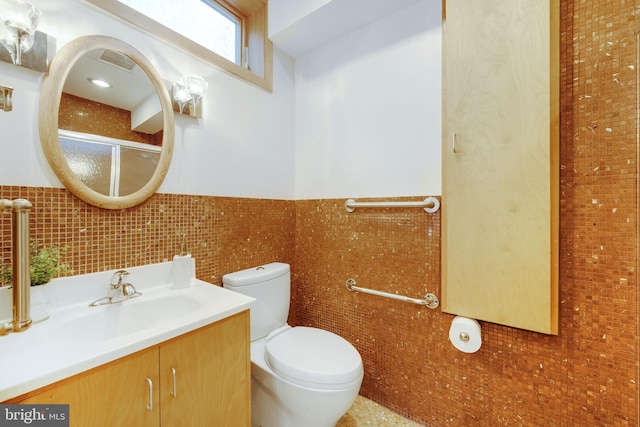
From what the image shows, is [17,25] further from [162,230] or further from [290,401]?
[290,401]

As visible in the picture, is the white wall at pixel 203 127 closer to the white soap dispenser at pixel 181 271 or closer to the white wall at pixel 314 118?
the white wall at pixel 314 118

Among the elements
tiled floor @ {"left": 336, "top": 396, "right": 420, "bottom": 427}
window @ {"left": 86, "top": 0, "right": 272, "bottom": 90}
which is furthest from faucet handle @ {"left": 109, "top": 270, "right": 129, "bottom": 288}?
tiled floor @ {"left": 336, "top": 396, "right": 420, "bottom": 427}

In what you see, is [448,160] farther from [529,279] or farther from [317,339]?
[317,339]

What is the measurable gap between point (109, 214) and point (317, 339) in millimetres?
1133

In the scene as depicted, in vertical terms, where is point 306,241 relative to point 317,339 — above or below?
above

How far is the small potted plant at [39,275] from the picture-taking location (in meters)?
0.85

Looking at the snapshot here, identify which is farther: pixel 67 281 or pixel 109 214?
pixel 109 214

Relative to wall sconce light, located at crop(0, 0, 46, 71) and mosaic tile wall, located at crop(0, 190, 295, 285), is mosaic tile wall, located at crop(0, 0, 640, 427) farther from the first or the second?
wall sconce light, located at crop(0, 0, 46, 71)

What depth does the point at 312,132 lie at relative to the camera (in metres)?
1.86

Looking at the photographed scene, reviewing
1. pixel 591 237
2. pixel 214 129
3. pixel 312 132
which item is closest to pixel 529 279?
pixel 591 237

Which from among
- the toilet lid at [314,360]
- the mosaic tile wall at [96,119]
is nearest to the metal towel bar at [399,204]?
the toilet lid at [314,360]

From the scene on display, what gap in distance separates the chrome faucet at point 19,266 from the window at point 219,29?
3.04 feet

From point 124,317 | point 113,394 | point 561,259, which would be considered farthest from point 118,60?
point 561,259

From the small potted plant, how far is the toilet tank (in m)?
0.69
